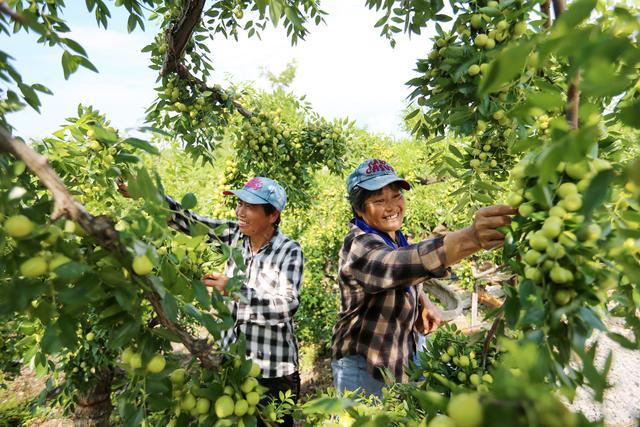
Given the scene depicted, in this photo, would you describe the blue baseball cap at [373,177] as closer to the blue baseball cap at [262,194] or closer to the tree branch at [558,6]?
the blue baseball cap at [262,194]

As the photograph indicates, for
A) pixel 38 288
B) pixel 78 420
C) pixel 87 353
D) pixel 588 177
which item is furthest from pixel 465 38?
pixel 78 420

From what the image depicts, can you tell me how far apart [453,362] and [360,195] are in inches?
43.1

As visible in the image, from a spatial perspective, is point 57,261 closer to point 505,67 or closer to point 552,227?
point 505,67

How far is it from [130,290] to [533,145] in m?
0.96

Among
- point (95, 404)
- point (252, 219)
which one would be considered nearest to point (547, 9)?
point (252, 219)

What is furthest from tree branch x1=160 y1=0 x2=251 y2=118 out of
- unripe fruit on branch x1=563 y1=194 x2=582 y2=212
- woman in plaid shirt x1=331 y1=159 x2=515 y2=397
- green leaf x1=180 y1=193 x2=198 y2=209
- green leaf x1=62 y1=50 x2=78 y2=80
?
unripe fruit on branch x1=563 y1=194 x2=582 y2=212

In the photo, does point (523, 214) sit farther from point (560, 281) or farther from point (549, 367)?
point (549, 367)

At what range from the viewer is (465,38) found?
4.31ft

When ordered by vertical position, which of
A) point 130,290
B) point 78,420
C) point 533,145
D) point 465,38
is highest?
point 465,38

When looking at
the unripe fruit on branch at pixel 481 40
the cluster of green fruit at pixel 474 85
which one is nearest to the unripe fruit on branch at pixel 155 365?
the cluster of green fruit at pixel 474 85

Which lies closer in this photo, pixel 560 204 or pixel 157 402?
pixel 560 204

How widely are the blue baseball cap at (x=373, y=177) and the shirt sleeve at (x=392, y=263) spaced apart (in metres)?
0.33

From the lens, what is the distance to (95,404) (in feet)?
9.79

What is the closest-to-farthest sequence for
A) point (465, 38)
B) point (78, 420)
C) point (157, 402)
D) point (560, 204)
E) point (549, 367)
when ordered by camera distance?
point (549, 367) → point (560, 204) → point (157, 402) → point (465, 38) → point (78, 420)
